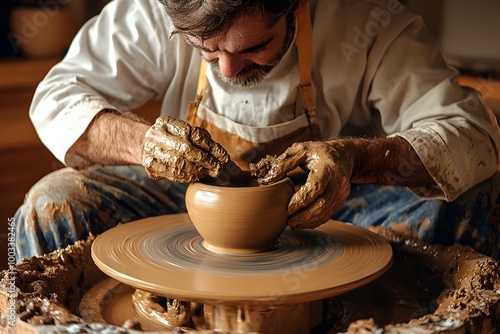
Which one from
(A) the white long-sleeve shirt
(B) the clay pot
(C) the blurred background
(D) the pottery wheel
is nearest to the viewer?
(D) the pottery wheel

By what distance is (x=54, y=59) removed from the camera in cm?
570

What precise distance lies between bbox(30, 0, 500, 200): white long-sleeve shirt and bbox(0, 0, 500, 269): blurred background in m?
2.31

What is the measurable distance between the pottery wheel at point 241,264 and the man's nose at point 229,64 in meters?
0.47

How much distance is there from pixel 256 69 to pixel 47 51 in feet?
13.1

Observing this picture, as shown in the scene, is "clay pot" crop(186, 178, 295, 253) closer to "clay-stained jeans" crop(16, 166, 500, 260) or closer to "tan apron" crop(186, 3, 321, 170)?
"clay-stained jeans" crop(16, 166, 500, 260)

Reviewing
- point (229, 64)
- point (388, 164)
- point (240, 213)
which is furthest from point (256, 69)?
point (240, 213)

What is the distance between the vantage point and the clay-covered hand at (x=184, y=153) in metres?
1.75

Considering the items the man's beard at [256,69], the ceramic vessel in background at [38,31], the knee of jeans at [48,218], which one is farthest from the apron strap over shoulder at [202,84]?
the ceramic vessel in background at [38,31]

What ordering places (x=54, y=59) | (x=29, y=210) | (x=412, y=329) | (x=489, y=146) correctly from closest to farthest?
(x=412, y=329), (x=29, y=210), (x=489, y=146), (x=54, y=59)

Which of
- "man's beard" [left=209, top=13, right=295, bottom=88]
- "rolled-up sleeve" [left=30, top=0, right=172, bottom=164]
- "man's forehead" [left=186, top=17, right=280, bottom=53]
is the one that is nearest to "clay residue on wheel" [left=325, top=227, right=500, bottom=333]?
"man's beard" [left=209, top=13, right=295, bottom=88]

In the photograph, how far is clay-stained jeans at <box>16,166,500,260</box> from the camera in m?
2.16

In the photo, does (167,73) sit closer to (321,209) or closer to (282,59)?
(282,59)

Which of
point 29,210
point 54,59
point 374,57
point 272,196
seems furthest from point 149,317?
point 54,59

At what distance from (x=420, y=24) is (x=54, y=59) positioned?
3879mm
